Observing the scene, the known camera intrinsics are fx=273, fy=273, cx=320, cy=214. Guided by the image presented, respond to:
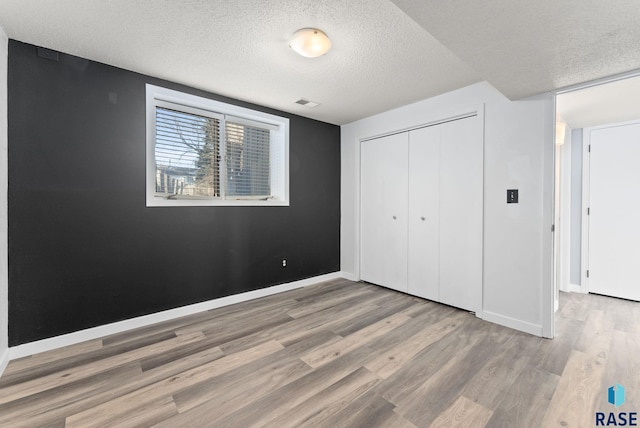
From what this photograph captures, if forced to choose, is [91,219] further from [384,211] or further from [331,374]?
[384,211]

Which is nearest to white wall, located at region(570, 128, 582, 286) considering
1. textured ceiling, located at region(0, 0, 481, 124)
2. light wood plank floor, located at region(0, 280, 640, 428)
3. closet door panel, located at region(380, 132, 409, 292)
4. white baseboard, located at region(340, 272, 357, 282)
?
light wood plank floor, located at region(0, 280, 640, 428)

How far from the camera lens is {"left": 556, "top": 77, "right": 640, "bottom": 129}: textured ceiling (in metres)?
2.44

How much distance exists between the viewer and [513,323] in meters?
2.63

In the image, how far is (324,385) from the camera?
1.80 metres

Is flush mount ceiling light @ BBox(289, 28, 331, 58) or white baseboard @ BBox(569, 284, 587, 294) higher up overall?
flush mount ceiling light @ BBox(289, 28, 331, 58)

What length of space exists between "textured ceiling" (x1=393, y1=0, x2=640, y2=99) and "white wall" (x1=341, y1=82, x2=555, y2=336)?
495 millimetres

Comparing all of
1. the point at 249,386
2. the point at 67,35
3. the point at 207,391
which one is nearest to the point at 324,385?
the point at 249,386

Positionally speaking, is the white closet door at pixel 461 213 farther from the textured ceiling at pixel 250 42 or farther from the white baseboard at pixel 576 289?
the white baseboard at pixel 576 289

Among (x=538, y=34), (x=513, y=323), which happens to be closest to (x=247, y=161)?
(x=538, y=34)

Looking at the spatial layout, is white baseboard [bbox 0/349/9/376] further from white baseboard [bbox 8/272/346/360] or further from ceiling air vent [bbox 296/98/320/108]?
ceiling air vent [bbox 296/98/320/108]

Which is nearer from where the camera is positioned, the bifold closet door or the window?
the window

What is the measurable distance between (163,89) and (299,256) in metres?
2.58

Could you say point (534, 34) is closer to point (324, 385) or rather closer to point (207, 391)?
point (324, 385)

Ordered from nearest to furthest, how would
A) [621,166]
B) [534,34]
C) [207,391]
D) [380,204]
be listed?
[534,34] < [207,391] < [621,166] < [380,204]
